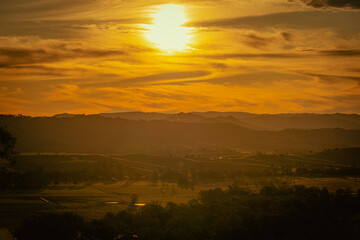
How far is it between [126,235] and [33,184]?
6934cm

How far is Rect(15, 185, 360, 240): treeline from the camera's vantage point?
132 feet

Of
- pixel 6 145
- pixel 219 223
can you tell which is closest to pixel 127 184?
pixel 219 223

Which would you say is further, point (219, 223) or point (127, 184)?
point (127, 184)

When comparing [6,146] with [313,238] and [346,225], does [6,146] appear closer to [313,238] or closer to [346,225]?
[313,238]

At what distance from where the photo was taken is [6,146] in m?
37.4

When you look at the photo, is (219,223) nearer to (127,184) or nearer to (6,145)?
(6,145)

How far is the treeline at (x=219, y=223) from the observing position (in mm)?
40188

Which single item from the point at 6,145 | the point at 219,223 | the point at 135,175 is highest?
the point at 6,145

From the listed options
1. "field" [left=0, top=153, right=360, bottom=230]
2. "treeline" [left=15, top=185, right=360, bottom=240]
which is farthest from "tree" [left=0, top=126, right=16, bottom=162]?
"field" [left=0, top=153, right=360, bottom=230]

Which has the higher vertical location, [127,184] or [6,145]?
[6,145]

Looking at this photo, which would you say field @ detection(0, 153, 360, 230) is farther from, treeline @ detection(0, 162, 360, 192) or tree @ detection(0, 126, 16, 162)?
tree @ detection(0, 126, 16, 162)

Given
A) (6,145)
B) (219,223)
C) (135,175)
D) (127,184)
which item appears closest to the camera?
(6,145)

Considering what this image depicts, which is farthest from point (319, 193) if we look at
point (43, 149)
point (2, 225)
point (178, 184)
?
point (43, 149)

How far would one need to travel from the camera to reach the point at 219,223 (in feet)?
134
